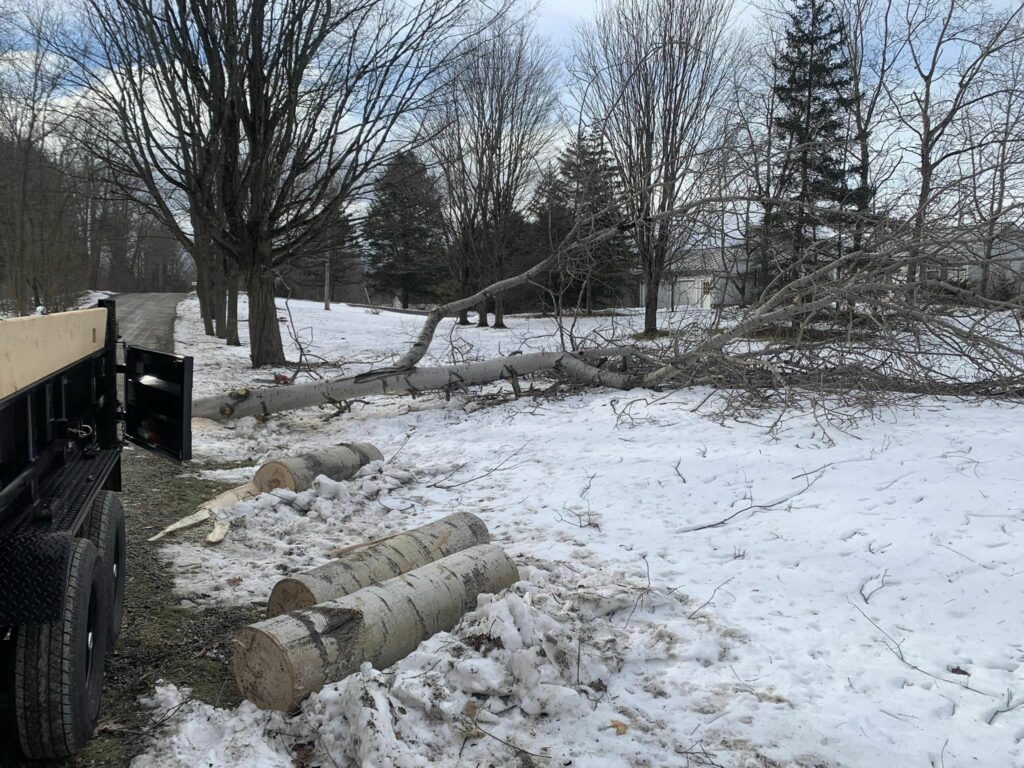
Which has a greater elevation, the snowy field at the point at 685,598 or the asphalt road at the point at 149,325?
the asphalt road at the point at 149,325

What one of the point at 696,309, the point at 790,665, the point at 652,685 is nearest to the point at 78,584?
the point at 652,685

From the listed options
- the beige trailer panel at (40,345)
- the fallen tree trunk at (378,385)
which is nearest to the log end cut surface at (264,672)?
the beige trailer panel at (40,345)

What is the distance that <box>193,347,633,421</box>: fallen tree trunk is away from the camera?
8883mm

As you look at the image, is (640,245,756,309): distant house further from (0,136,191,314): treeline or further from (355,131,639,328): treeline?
(0,136,191,314): treeline

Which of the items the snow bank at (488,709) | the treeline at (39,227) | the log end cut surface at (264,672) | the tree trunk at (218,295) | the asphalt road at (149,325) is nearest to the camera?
the snow bank at (488,709)

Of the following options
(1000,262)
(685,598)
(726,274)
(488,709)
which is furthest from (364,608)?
(726,274)

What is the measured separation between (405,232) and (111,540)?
19.4 m

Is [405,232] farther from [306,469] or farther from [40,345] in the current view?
[40,345]

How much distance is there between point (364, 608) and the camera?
3.19 m

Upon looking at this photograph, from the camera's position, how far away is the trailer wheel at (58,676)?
2.26m

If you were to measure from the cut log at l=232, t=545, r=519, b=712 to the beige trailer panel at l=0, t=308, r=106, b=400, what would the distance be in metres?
1.34

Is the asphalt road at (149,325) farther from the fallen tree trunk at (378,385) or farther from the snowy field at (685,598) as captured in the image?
the snowy field at (685,598)

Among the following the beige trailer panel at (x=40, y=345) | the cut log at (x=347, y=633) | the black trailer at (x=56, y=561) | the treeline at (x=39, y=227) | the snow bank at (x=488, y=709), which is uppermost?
the treeline at (x=39, y=227)

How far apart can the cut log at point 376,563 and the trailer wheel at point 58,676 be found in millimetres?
1110
